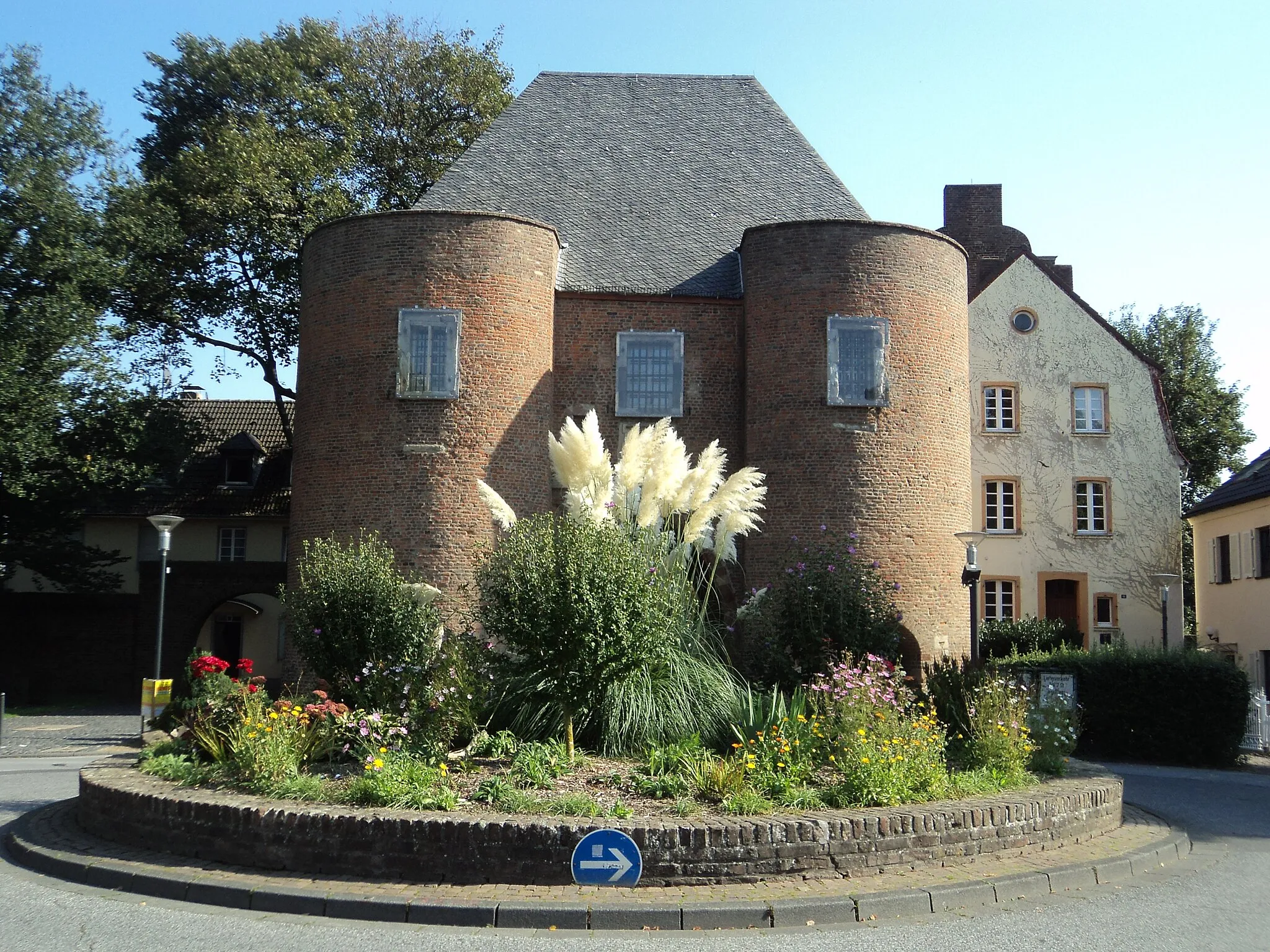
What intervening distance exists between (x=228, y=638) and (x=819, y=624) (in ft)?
102

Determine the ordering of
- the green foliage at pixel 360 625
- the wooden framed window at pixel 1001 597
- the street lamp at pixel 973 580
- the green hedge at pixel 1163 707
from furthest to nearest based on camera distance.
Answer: the wooden framed window at pixel 1001 597, the green hedge at pixel 1163 707, the street lamp at pixel 973 580, the green foliage at pixel 360 625

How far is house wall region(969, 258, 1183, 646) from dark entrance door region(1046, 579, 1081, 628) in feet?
0.73

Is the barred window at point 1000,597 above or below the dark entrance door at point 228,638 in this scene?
above

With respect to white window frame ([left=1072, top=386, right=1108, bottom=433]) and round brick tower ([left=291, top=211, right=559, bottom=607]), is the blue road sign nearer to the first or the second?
round brick tower ([left=291, top=211, right=559, bottom=607])

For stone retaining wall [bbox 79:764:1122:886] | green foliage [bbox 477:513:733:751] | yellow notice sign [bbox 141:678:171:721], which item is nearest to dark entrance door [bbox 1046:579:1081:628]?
green foliage [bbox 477:513:733:751]

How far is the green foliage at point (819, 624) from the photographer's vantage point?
1494cm

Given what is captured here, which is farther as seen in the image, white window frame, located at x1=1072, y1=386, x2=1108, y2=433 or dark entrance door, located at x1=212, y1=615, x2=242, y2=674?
dark entrance door, located at x1=212, y1=615, x2=242, y2=674

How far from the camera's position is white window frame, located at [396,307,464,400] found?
2048 cm

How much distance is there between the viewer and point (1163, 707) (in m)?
18.6

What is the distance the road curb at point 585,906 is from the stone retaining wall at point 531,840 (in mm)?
426

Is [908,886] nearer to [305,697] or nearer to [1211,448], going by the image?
[305,697]

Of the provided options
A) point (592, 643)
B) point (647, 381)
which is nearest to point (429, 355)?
point (647, 381)

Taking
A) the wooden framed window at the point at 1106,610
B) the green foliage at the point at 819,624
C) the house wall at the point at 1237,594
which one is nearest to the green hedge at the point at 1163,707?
the green foliage at the point at 819,624

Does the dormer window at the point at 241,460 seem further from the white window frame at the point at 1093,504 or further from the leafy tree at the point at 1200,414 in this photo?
the leafy tree at the point at 1200,414
